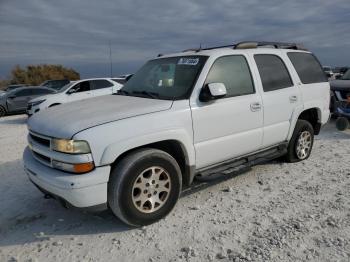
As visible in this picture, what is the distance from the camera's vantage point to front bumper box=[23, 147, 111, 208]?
3207 millimetres

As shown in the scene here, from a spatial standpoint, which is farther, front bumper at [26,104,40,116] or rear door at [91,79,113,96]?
rear door at [91,79,113,96]

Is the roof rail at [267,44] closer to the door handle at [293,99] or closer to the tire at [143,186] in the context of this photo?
the door handle at [293,99]

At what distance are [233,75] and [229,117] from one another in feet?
1.89

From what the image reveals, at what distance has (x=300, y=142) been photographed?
565 centimetres

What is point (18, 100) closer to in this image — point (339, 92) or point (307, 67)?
point (339, 92)

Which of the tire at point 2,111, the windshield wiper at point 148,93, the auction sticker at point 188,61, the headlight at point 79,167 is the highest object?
the auction sticker at point 188,61

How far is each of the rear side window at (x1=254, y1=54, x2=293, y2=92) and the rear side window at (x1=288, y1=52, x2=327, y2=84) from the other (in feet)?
1.17

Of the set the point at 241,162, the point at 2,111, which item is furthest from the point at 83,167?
the point at 2,111

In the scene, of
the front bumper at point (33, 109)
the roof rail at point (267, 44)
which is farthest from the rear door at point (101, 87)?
the roof rail at point (267, 44)

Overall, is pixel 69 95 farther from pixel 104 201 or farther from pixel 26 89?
pixel 104 201

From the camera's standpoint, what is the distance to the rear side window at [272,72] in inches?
189

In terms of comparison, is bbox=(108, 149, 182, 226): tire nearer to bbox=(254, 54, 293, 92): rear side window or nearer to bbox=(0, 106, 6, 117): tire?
bbox=(254, 54, 293, 92): rear side window

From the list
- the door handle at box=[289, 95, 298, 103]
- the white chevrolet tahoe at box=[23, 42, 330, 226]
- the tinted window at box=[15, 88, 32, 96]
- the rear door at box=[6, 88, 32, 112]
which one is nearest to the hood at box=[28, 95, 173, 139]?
the white chevrolet tahoe at box=[23, 42, 330, 226]

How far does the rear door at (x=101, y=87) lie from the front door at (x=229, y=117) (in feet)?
28.9
